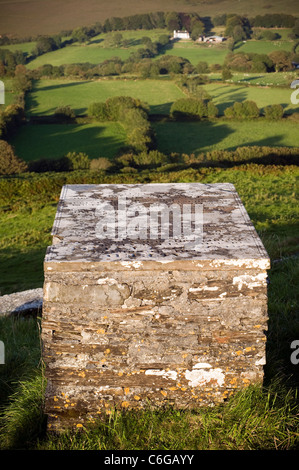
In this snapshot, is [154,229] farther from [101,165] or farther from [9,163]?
[9,163]

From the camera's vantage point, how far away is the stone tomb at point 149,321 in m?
3.75

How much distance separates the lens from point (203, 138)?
41781 mm

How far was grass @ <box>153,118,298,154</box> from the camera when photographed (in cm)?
3916

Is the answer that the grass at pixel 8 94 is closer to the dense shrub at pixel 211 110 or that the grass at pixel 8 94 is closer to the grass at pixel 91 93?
the grass at pixel 91 93

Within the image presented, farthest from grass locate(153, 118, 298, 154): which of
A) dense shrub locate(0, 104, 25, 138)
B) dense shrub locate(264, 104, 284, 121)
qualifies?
dense shrub locate(0, 104, 25, 138)

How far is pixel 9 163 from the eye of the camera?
3120 cm

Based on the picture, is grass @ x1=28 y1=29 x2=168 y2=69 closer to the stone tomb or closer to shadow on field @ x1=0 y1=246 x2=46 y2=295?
shadow on field @ x1=0 y1=246 x2=46 y2=295

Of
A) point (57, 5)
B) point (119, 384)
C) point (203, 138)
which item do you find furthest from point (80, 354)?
point (57, 5)

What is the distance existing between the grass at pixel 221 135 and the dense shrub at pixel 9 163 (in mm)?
12986

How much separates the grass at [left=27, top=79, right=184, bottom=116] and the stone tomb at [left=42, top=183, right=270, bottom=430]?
4743 cm

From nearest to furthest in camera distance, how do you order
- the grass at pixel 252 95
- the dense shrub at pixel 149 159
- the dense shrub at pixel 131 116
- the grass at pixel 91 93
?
the dense shrub at pixel 149 159 → the dense shrub at pixel 131 116 → the grass at pixel 252 95 → the grass at pixel 91 93

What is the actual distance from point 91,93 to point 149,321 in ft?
188

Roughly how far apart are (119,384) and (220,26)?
87.1 meters

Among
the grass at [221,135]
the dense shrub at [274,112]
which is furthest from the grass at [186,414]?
the dense shrub at [274,112]
